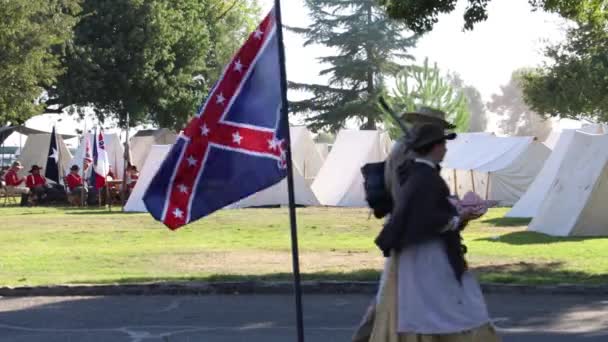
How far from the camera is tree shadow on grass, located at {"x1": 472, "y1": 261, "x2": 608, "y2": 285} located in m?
14.1

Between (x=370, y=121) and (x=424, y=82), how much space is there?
696 centimetres

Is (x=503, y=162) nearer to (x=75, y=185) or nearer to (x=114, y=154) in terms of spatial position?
(x=75, y=185)

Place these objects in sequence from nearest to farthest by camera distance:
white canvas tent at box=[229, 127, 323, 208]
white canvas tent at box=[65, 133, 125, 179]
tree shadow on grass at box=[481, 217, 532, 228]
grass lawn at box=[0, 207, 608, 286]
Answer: grass lawn at box=[0, 207, 608, 286] < tree shadow on grass at box=[481, 217, 532, 228] < white canvas tent at box=[229, 127, 323, 208] < white canvas tent at box=[65, 133, 125, 179]

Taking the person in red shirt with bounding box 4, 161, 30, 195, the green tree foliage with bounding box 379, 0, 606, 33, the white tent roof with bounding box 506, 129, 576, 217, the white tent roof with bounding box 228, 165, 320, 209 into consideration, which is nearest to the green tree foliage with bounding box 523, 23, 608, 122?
the white tent roof with bounding box 228, 165, 320, 209

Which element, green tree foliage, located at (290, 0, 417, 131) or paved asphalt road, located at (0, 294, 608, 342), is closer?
paved asphalt road, located at (0, 294, 608, 342)

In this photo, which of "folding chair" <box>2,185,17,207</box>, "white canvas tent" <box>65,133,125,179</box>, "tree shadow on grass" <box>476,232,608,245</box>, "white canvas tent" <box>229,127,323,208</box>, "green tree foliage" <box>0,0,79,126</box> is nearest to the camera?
"tree shadow on grass" <box>476,232,608,245</box>

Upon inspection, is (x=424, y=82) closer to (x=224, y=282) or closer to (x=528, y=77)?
(x=528, y=77)

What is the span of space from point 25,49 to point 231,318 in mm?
27777

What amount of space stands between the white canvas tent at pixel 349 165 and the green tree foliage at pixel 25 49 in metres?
10.00

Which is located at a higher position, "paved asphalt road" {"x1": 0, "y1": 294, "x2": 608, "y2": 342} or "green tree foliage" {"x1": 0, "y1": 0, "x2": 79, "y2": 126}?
"green tree foliage" {"x1": 0, "y1": 0, "x2": 79, "y2": 126}

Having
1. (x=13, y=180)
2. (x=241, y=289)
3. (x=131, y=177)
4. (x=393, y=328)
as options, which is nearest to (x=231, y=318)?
(x=241, y=289)

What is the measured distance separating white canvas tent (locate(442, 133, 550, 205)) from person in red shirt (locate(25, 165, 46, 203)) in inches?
531

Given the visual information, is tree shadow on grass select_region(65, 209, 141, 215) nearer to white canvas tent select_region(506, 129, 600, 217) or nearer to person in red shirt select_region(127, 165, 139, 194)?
person in red shirt select_region(127, 165, 139, 194)

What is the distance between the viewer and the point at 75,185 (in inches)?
1487
